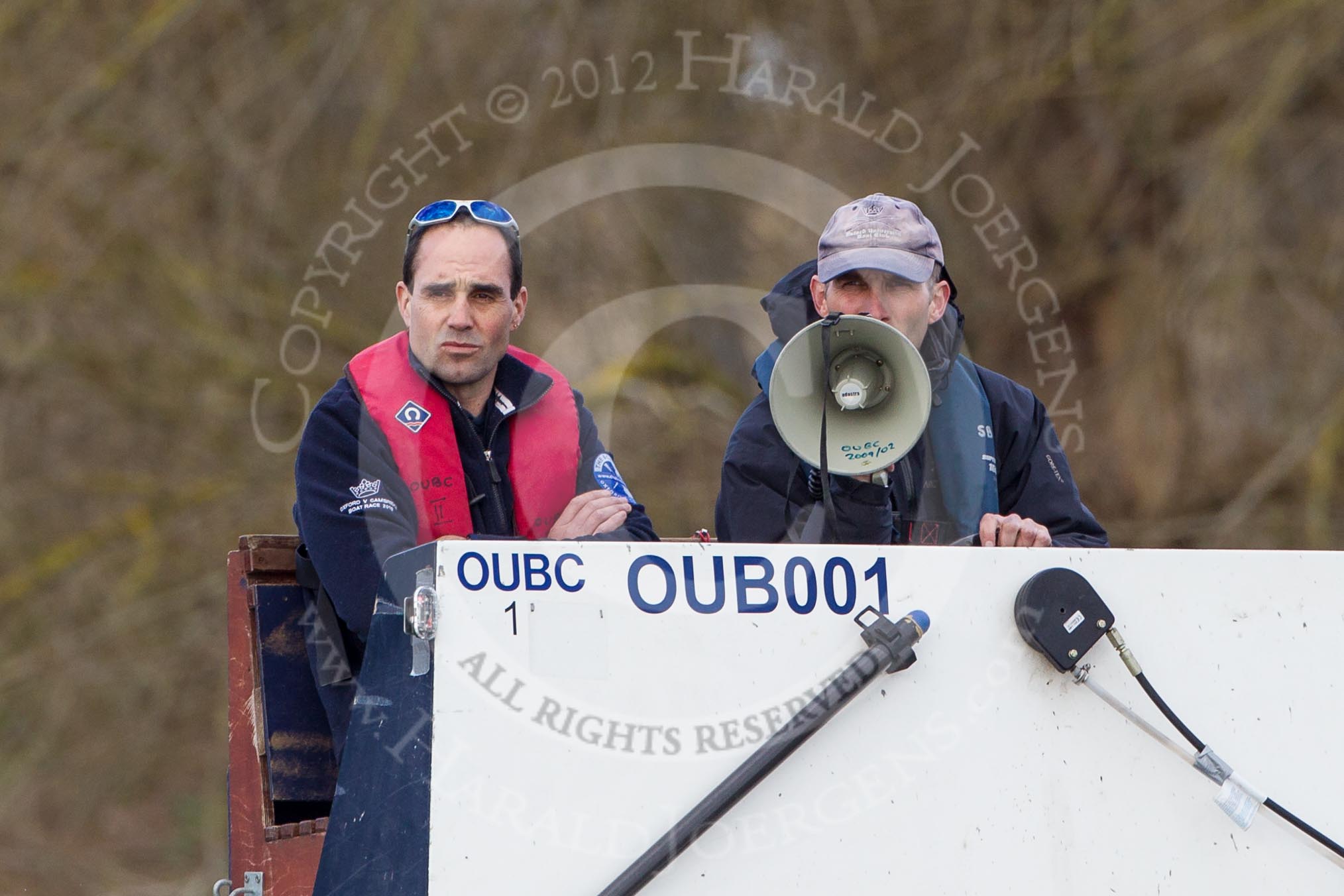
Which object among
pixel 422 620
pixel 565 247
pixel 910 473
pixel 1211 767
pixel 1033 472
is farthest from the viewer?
pixel 565 247

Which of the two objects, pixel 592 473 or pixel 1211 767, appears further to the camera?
pixel 592 473

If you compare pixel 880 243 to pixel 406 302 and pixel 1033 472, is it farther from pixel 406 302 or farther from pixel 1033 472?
pixel 406 302

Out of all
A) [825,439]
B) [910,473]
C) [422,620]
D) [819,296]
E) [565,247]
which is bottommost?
[422,620]

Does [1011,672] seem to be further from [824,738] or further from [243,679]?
[243,679]

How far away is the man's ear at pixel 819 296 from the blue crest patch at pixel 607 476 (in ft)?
1.79

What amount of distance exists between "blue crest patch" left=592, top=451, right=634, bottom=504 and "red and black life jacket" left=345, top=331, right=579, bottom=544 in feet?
0.20

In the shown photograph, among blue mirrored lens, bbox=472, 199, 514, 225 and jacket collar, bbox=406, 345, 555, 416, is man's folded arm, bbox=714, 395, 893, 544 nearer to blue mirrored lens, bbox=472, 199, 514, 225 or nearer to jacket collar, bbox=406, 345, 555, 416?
jacket collar, bbox=406, 345, 555, 416

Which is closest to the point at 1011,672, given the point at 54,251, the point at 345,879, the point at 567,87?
the point at 345,879

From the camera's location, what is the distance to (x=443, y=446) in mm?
3207

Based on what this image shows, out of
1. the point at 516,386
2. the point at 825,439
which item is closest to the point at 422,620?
the point at 825,439

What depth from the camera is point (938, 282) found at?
3527 millimetres

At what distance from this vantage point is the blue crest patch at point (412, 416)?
3188 mm

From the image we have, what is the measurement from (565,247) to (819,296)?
4.02m

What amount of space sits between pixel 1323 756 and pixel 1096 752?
1.14 feet
